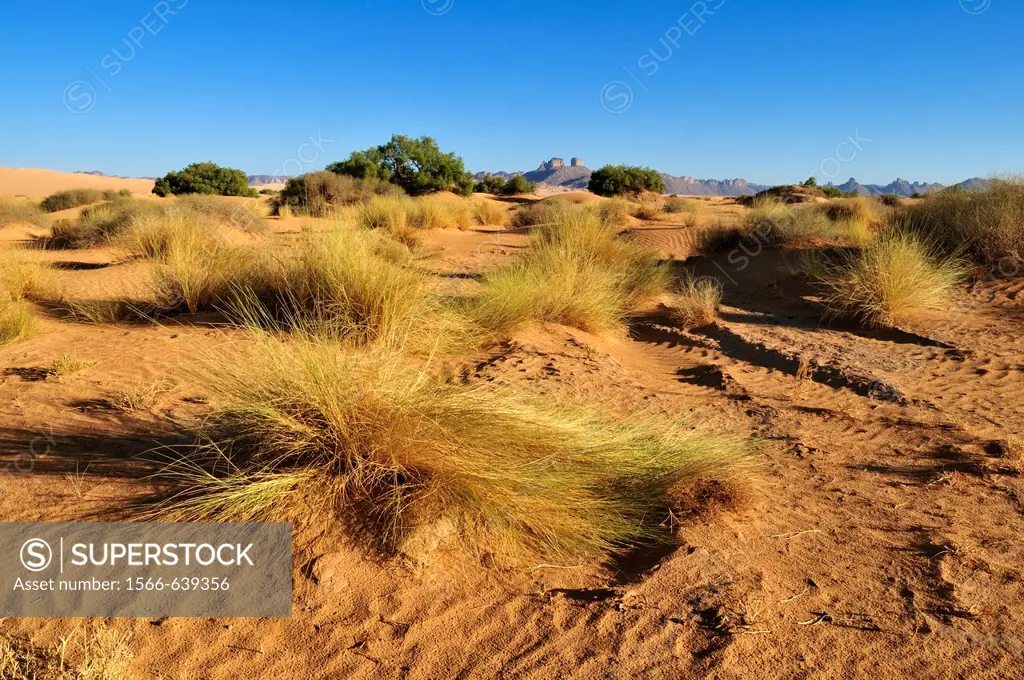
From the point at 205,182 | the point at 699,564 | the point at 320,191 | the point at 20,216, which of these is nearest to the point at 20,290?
the point at 699,564

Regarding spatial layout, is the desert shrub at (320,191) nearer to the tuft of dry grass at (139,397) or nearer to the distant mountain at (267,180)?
the tuft of dry grass at (139,397)

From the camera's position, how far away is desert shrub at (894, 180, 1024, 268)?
9141 millimetres

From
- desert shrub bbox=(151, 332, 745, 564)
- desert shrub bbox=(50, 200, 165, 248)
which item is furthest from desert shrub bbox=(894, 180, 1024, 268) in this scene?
desert shrub bbox=(50, 200, 165, 248)

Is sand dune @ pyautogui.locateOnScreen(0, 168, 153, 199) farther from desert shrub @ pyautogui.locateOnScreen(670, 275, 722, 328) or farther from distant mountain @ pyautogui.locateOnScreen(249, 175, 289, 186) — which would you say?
desert shrub @ pyautogui.locateOnScreen(670, 275, 722, 328)

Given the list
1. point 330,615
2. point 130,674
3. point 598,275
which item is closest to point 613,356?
point 598,275

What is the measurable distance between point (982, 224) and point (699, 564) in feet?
31.4

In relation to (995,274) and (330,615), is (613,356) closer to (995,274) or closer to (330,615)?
(330,615)

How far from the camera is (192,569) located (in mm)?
2514

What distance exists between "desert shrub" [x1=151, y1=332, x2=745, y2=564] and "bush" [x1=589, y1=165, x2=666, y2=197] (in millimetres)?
→ 34129

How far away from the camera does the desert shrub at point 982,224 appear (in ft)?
30.0
